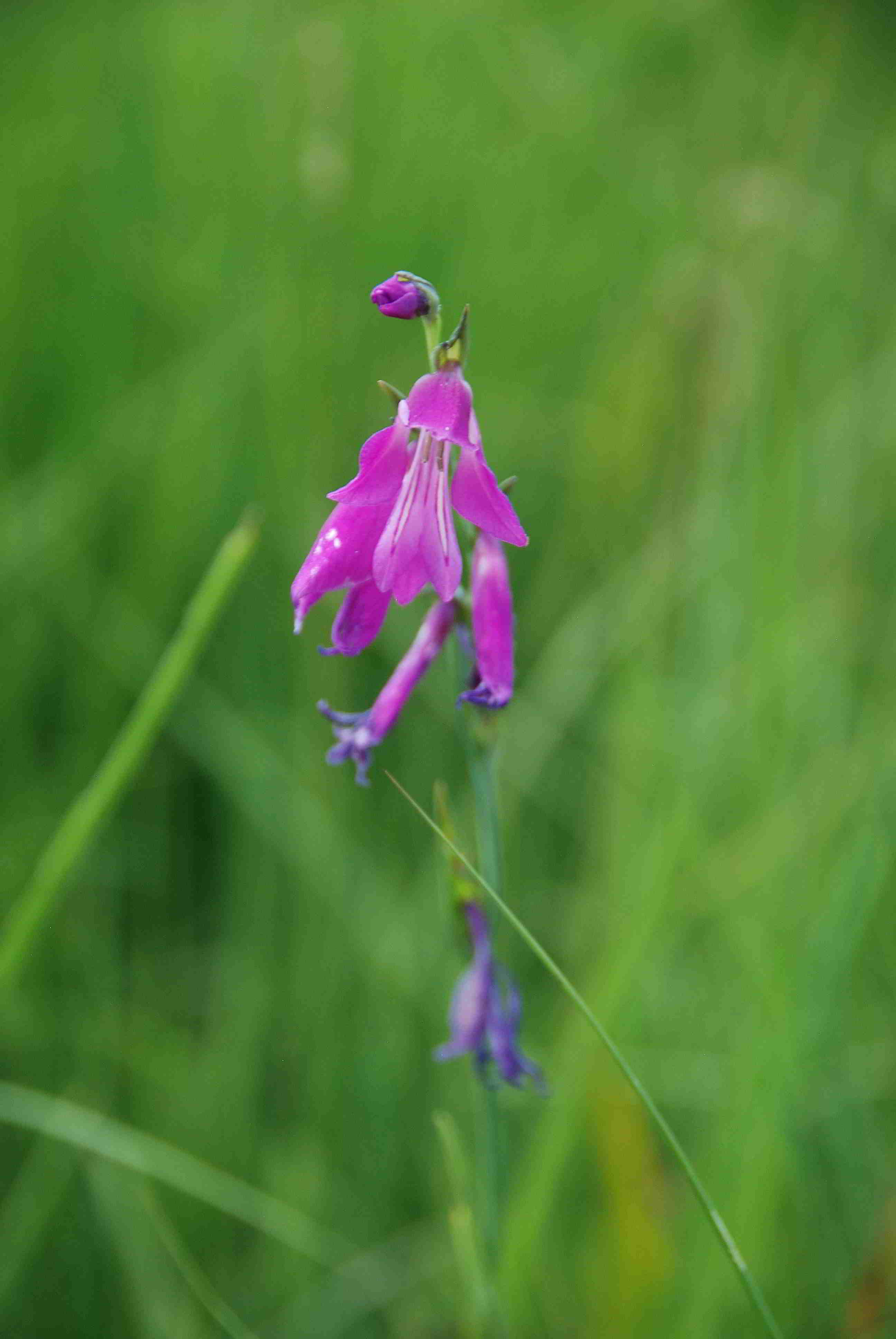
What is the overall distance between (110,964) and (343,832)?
0.57m

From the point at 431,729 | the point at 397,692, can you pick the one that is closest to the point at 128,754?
the point at 397,692

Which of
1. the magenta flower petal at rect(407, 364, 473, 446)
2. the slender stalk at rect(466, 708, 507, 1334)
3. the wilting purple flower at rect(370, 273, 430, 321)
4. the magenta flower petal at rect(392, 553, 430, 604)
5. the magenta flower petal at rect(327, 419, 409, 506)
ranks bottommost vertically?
the slender stalk at rect(466, 708, 507, 1334)

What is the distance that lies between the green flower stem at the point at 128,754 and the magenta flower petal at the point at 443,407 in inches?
12.9

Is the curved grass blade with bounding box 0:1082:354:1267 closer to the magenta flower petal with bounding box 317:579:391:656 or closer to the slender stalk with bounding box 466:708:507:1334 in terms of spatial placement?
the slender stalk with bounding box 466:708:507:1334

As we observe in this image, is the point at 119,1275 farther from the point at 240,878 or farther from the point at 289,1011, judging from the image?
the point at 240,878

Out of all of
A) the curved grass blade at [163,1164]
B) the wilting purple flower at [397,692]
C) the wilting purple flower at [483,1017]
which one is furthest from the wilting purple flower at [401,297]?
the curved grass blade at [163,1164]

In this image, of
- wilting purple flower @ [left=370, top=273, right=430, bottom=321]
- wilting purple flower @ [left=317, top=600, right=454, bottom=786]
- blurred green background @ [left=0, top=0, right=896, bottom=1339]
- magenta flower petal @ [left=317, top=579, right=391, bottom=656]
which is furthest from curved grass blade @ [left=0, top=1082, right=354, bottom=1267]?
wilting purple flower @ [left=370, top=273, right=430, bottom=321]

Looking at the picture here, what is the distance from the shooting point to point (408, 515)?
3.79 feet

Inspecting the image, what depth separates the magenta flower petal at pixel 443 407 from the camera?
112 cm

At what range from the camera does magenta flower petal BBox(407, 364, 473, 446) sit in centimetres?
112

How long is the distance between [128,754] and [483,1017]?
1.78ft

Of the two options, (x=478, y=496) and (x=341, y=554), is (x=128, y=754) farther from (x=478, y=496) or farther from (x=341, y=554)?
(x=478, y=496)

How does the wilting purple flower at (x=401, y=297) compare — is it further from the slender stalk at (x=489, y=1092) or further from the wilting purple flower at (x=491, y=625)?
the slender stalk at (x=489, y=1092)

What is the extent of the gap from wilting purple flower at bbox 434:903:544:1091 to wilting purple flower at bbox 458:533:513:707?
0.33 meters
